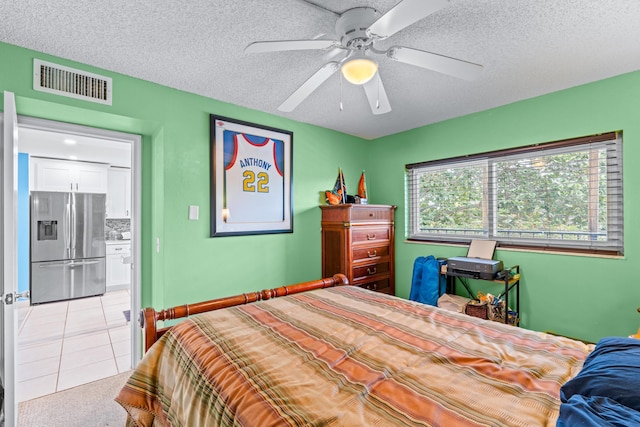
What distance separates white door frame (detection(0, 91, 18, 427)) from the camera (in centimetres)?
163

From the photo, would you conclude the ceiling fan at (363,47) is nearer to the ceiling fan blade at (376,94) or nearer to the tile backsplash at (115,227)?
the ceiling fan blade at (376,94)

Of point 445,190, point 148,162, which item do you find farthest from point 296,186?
point 445,190

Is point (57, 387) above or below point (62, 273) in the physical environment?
below

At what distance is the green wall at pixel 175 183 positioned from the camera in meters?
2.12

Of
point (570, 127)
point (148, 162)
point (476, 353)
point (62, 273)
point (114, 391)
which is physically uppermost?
point (570, 127)

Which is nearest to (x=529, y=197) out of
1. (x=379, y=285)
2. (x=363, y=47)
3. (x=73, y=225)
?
(x=379, y=285)

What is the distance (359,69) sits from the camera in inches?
59.5

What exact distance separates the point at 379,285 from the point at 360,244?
0.62 meters

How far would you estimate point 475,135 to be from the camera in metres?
3.03

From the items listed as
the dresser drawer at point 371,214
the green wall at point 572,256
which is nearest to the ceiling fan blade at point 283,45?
the dresser drawer at point 371,214

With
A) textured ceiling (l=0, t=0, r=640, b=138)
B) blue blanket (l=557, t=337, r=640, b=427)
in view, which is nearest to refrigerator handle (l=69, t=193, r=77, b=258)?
textured ceiling (l=0, t=0, r=640, b=138)

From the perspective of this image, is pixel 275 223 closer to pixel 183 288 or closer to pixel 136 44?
pixel 183 288

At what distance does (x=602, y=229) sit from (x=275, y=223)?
2838mm

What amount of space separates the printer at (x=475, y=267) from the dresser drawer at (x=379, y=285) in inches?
35.8
